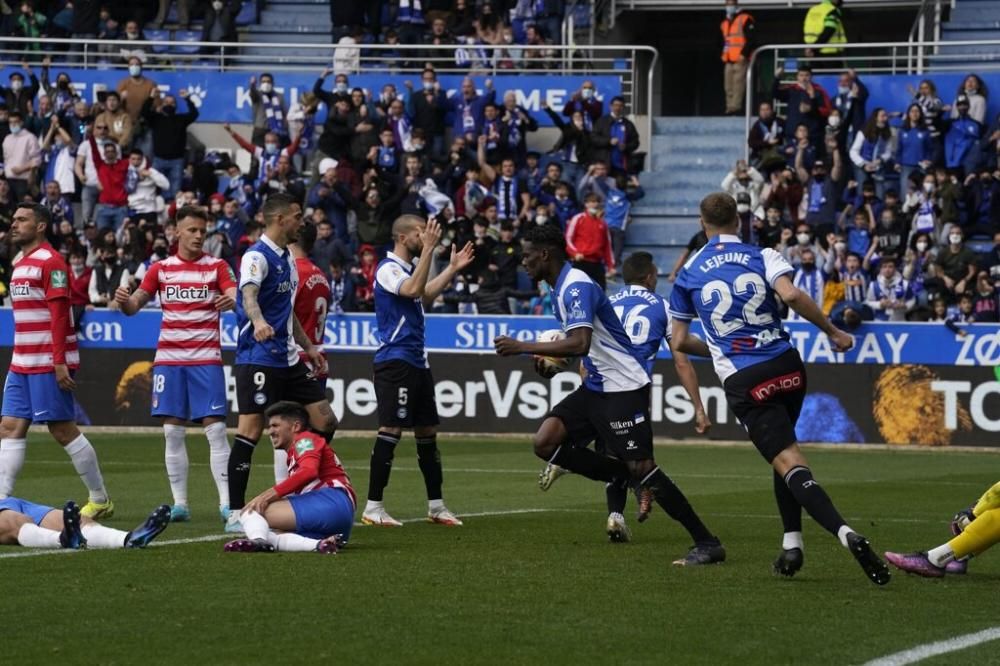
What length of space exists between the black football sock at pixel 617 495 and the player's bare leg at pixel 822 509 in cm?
262

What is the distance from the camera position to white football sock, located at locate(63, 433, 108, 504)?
13.0 m

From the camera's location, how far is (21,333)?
12555mm

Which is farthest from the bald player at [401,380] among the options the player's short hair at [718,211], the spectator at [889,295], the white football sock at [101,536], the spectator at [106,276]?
the spectator at [106,276]

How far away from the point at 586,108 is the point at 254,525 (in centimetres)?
2012

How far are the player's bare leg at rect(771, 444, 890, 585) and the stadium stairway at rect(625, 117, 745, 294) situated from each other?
19755mm

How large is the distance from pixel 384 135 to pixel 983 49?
1191 cm

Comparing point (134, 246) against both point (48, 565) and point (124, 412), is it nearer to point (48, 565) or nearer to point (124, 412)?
point (124, 412)

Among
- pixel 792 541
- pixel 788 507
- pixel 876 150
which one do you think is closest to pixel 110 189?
pixel 876 150

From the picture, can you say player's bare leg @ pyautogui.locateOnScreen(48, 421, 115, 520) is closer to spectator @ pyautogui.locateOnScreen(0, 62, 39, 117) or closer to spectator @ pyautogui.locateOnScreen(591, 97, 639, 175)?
spectator @ pyautogui.locateOnScreen(591, 97, 639, 175)

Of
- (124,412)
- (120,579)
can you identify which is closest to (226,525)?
(120,579)

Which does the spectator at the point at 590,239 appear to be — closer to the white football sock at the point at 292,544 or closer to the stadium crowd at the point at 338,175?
the stadium crowd at the point at 338,175

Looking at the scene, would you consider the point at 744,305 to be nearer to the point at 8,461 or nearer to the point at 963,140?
the point at 8,461

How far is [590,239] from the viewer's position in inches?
1053

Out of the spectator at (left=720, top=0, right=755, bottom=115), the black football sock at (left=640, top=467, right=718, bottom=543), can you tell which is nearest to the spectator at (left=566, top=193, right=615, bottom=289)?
the spectator at (left=720, top=0, right=755, bottom=115)
